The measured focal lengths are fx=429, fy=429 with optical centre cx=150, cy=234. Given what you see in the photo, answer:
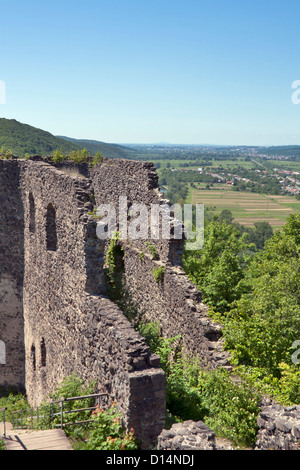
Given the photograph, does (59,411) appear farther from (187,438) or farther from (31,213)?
(31,213)

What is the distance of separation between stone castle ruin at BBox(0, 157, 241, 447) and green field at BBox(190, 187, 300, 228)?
75195 millimetres

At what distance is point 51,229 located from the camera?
12469 millimetres

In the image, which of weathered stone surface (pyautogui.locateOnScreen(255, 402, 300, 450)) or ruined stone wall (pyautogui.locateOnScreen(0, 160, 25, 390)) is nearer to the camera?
weathered stone surface (pyautogui.locateOnScreen(255, 402, 300, 450))

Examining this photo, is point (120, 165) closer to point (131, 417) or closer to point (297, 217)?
point (131, 417)

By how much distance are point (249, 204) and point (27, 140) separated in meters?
78.9

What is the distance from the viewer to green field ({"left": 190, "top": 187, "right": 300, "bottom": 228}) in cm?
10054

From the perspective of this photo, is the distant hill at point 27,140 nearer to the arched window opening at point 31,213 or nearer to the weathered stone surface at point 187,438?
the arched window opening at point 31,213

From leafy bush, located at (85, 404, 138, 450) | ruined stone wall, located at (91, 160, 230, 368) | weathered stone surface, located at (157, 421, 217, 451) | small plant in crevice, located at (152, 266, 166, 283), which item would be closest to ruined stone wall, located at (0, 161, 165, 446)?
leafy bush, located at (85, 404, 138, 450)

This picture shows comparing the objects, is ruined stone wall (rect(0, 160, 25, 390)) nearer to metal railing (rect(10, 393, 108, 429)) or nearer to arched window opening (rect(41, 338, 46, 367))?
arched window opening (rect(41, 338, 46, 367))

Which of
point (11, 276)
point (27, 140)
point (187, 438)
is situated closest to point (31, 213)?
point (11, 276)

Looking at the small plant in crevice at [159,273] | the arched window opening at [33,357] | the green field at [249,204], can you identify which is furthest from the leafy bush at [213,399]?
the green field at [249,204]

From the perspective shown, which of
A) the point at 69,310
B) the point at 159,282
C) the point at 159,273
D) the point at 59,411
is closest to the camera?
the point at 59,411

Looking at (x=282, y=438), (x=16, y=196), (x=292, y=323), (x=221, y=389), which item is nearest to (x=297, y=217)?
(x=292, y=323)
